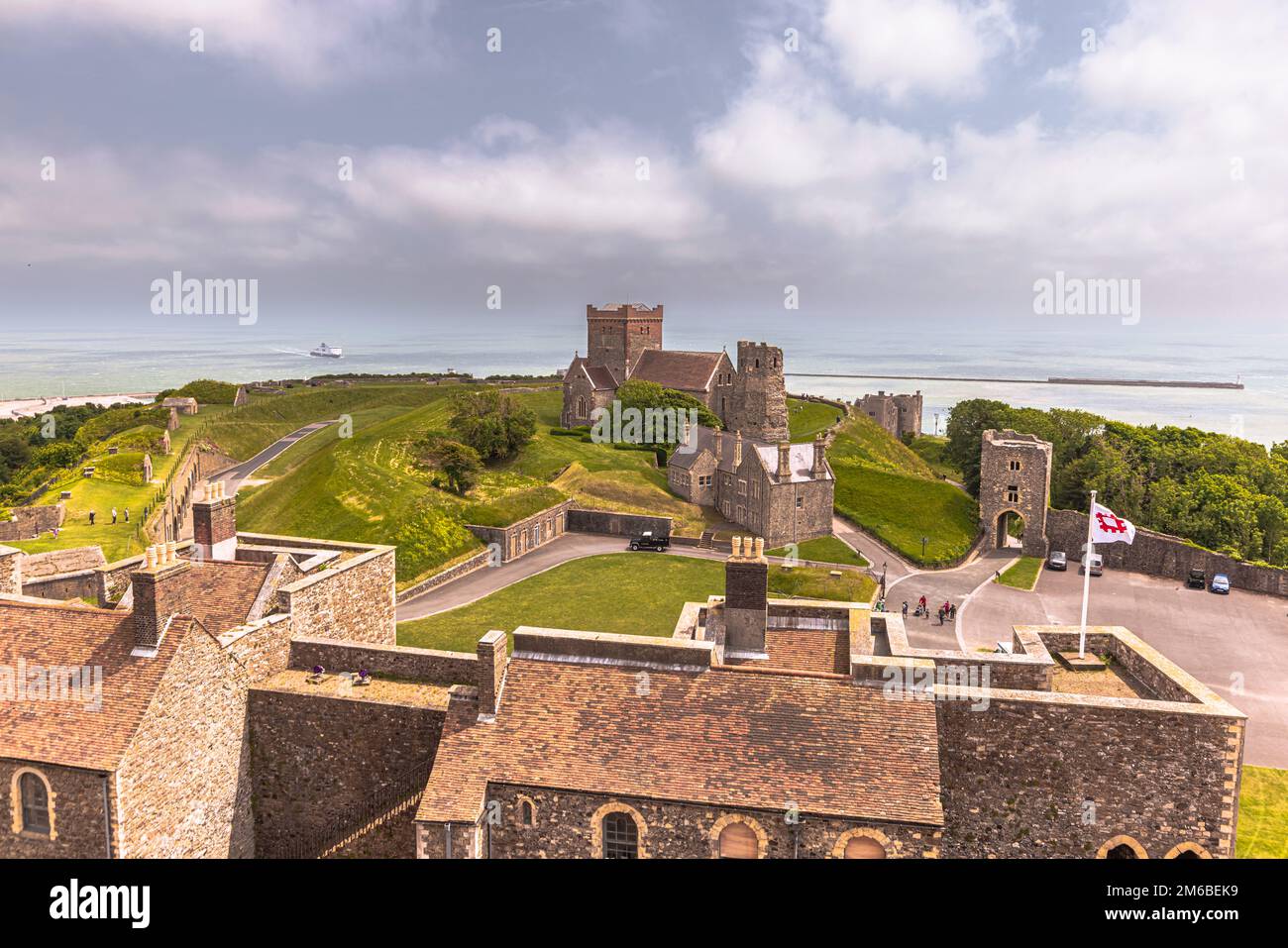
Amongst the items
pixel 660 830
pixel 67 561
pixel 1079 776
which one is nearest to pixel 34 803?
pixel 660 830

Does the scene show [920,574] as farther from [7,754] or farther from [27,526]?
[27,526]

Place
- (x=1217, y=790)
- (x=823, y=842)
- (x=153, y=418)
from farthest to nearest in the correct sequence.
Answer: (x=153, y=418)
(x=1217, y=790)
(x=823, y=842)

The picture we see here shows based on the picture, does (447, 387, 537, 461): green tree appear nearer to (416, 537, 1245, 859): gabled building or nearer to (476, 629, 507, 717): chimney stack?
(476, 629, 507, 717): chimney stack

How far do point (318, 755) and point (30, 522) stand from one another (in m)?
37.2

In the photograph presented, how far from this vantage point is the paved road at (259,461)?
7756 centimetres

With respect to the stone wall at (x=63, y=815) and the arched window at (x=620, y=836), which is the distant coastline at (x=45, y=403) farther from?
the arched window at (x=620, y=836)

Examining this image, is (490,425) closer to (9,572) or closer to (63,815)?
(9,572)

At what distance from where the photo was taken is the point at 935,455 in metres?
116

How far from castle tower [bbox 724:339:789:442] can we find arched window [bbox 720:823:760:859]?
69.9 m

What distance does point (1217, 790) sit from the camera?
1752 cm

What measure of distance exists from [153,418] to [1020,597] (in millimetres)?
89120
